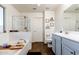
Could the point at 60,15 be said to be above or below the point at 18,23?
above

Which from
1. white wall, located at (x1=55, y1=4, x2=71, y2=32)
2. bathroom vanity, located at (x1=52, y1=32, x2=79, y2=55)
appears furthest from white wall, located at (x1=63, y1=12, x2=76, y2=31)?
bathroom vanity, located at (x1=52, y1=32, x2=79, y2=55)

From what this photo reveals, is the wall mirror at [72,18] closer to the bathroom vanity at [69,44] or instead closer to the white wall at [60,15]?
the white wall at [60,15]

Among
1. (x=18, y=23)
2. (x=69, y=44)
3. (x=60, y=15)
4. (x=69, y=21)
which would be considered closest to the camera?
(x=69, y=44)

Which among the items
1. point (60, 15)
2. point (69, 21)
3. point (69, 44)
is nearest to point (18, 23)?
point (60, 15)

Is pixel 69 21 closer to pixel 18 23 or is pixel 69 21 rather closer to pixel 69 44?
pixel 69 44

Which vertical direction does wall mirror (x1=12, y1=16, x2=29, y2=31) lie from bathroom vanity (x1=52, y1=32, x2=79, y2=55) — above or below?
above

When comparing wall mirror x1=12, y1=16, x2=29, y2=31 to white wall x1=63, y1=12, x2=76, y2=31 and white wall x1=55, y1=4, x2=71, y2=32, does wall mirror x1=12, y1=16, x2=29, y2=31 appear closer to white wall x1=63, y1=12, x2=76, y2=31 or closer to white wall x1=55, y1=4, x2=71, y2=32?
white wall x1=55, y1=4, x2=71, y2=32

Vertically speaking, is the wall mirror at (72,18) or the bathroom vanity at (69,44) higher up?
the wall mirror at (72,18)

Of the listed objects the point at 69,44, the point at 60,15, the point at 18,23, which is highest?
the point at 60,15

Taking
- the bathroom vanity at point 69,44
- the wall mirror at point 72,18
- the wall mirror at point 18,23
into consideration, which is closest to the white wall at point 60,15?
the wall mirror at point 72,18
